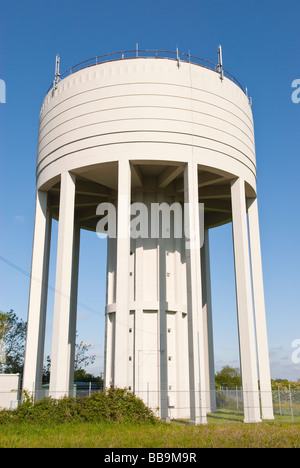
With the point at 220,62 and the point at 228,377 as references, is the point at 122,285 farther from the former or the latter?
the point at 228,377

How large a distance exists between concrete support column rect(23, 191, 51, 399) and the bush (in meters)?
2.98

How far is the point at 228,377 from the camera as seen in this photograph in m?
71.6

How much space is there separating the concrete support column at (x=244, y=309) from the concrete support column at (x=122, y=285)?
235 inches

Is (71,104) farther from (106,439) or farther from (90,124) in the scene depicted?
(106,439)

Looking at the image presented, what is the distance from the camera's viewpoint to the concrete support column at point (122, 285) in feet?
63.0

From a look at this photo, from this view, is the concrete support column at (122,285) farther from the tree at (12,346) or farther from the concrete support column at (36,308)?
the tree at (12,346)

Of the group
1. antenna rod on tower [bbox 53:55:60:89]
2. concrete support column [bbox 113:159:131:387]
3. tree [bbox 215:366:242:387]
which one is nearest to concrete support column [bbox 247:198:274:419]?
concrete support column [bbox 113:159:131:387]

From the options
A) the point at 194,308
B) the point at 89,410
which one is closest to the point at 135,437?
the point at 89,410

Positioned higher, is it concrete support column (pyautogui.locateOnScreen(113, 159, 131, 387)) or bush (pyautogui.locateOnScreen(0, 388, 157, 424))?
concrete support column (pyautogui.locateOnScreen(113, 159, 131, 387))

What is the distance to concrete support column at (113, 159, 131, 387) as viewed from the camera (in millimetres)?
19188

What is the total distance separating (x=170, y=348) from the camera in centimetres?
2492

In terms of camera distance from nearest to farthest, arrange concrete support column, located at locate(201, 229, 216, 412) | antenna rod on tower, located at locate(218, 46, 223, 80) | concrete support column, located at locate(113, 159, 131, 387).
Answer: concrete support column, located at locate(113, 159, 131, 387) → antenna rod on tower, located at locate(218, 46, 223, 80) → concrete support column, located at locate(201, 229, 216, 412)

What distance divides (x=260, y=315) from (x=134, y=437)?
12706 millimetres

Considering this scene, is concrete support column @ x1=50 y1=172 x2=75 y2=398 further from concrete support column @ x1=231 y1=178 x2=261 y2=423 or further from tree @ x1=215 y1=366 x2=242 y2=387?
tree @ x1=215 y1=366 x2=242 y2=387
